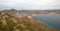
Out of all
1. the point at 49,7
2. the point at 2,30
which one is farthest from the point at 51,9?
the point at 2,30

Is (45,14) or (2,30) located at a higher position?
(45,14)

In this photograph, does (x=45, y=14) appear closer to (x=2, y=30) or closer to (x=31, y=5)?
(x=31, y=5)

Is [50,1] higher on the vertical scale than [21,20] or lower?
higher

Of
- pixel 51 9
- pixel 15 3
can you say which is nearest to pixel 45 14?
pixel 51 9

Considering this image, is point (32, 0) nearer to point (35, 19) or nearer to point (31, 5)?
point (31, 5)

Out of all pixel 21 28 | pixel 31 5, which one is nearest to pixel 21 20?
pixel 21 28

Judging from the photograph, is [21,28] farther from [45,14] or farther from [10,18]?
[45,14]

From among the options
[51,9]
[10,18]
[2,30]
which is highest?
[51,9]
